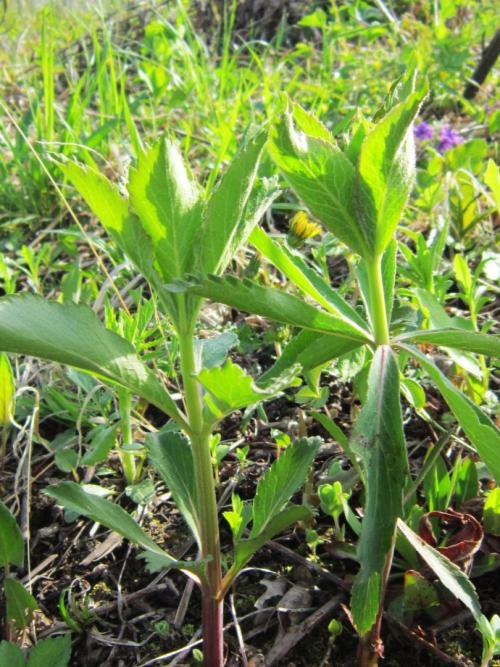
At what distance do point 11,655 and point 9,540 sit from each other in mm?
192

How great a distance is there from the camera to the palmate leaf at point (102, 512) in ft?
3.52

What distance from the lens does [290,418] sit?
1749mm

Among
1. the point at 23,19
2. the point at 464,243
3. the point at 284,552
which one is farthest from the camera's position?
the point at 23,19

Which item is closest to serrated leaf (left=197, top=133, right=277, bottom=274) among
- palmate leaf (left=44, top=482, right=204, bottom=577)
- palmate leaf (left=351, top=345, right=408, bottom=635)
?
palmate leaf (left=351, top=345, right=408, bottom=635)

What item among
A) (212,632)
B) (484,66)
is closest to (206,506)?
(212,632)

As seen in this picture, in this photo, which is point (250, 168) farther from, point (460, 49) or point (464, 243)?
point (460, 49)

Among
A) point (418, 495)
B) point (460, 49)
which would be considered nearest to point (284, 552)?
point (418, 495)

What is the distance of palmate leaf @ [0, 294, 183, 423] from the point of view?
94 centimetres

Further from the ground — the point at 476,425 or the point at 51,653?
the point at 476,425

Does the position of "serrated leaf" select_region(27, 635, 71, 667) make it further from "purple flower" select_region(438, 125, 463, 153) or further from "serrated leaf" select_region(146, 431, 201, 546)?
"purple flower" select_region(438, 125, 463, 153)

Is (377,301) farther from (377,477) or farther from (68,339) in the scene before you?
(68,339)

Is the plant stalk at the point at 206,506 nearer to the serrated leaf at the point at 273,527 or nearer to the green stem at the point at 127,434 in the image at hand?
the serrated leaf at the point at 273,527

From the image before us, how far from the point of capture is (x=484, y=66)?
3.03 metres

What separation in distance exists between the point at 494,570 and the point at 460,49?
271 cm
